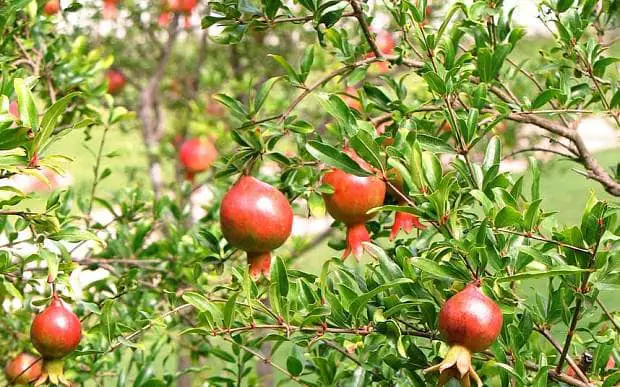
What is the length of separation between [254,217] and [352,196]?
118mm

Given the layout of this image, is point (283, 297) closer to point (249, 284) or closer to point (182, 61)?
point (249, 284)

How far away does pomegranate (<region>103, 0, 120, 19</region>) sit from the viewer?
3.18m

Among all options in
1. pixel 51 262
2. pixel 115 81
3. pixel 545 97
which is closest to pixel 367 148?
pixel 545 97

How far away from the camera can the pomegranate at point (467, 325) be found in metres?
0.80

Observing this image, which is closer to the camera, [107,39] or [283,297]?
[283,297]

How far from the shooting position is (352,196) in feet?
3.46

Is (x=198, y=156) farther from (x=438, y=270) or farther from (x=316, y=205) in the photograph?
(x=438, y=270)

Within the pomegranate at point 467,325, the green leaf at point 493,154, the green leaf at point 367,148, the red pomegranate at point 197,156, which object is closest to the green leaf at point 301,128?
the green leaf at point 367,148

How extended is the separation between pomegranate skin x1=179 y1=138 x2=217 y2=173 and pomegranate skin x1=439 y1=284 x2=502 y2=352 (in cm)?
248

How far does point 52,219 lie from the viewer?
1.07m

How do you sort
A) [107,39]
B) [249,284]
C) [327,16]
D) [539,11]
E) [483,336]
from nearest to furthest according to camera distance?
[483,336] → [249,284] → [327,16] → [539,11] → [107,39]

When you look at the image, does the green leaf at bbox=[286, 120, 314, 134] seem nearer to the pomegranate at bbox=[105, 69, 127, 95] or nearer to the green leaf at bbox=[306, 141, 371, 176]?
the green leaf at bbox=[306, 141, 371, 176]

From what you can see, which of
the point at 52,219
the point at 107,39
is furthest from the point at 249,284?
the point at 107,39

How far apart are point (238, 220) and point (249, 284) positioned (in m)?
0.08
